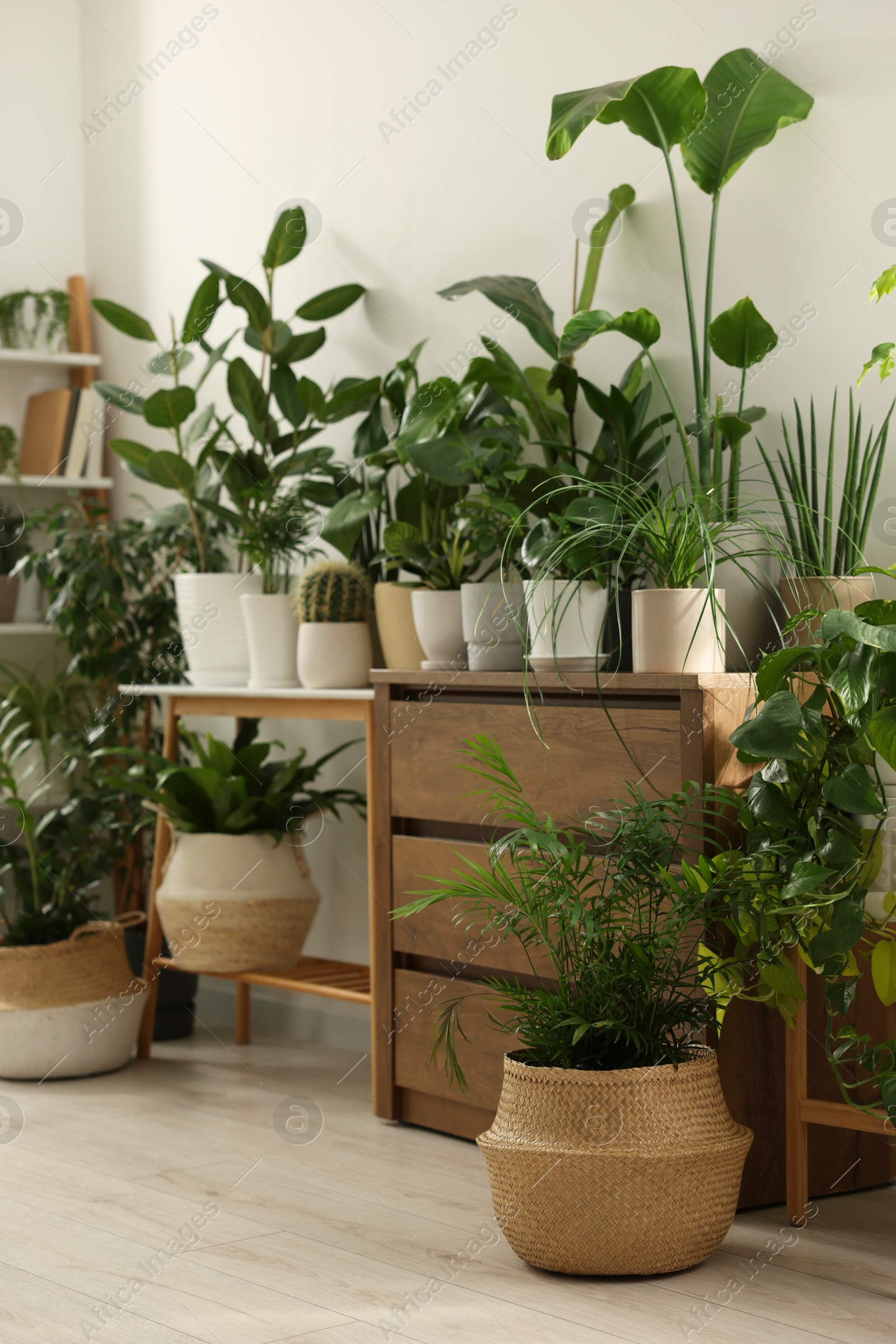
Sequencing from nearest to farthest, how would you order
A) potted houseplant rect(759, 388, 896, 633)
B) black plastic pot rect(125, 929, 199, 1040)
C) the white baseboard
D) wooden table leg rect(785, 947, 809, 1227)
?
wooden table leg rect(785, 947, 809, 1227) → potted houseplant rect(759, 388, 896, 633) → the white baseboard → black plastic pot rect(125, 929, 199, 1040)

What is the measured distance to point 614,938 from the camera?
2.03 meters

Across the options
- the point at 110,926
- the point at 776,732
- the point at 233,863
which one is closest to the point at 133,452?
the point at 233,863

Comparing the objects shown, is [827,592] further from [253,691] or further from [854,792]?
[253,691]

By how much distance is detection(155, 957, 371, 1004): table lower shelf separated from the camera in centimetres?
293

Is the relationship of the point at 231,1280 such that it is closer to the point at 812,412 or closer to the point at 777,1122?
the point at 777,1122

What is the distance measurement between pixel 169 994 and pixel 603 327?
197 cm

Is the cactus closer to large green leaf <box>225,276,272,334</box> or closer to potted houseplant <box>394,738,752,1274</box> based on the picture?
large green leaf <box>225,276,272,334</box>

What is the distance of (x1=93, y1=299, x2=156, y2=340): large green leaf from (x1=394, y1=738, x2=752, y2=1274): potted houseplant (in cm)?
162

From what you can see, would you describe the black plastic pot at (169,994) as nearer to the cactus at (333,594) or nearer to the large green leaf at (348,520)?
the cactus at (333,594)

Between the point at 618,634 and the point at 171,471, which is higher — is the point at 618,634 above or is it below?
below

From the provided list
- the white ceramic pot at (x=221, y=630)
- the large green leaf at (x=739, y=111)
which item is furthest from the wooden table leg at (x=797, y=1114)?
the white ceramic pot at (x=221, y=630)

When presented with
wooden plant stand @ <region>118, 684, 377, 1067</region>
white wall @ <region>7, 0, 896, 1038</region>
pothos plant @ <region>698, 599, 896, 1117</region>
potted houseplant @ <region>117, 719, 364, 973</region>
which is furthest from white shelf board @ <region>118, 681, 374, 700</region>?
pothos plant @ <region>698, 599, 896, 1117</region>

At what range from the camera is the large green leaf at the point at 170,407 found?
10.3 ft

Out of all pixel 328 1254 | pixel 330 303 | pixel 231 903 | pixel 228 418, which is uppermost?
pixel 330 303
